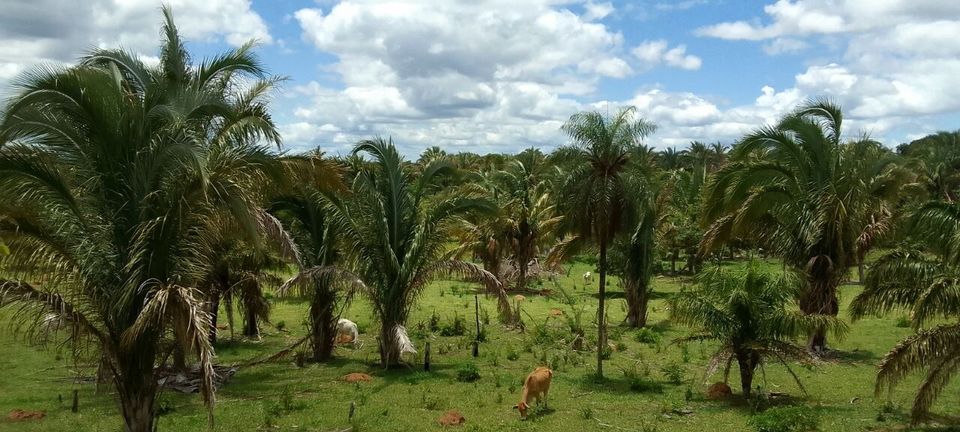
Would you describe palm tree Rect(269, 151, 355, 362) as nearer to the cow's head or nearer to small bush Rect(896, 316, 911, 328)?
the cow's head

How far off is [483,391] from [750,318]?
528 centimetres

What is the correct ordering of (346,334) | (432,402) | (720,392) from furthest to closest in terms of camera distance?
(346,334), (720,392), (432,402)

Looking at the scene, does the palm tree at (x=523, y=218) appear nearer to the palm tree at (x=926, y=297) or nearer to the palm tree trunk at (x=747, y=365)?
the palm tree trunk at (x=747, y=365)

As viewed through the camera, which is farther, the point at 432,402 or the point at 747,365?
→ the point at 432,402

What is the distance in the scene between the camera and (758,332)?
12.9m

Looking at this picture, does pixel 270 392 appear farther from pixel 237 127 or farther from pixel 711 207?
pixel 711 207

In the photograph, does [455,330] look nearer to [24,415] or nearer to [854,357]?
[854,357]

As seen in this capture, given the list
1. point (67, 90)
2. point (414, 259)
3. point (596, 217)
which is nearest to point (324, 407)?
point (414, 259)

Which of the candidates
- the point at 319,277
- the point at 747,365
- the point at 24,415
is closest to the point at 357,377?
the point at 319,277

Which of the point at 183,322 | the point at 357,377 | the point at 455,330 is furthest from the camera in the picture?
the point at 455,330

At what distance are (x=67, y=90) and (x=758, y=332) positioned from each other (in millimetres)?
10996

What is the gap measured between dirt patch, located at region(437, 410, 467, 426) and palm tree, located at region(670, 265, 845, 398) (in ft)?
13.9

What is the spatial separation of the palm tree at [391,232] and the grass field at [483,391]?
1.74 metres

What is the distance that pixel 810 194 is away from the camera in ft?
56.6
